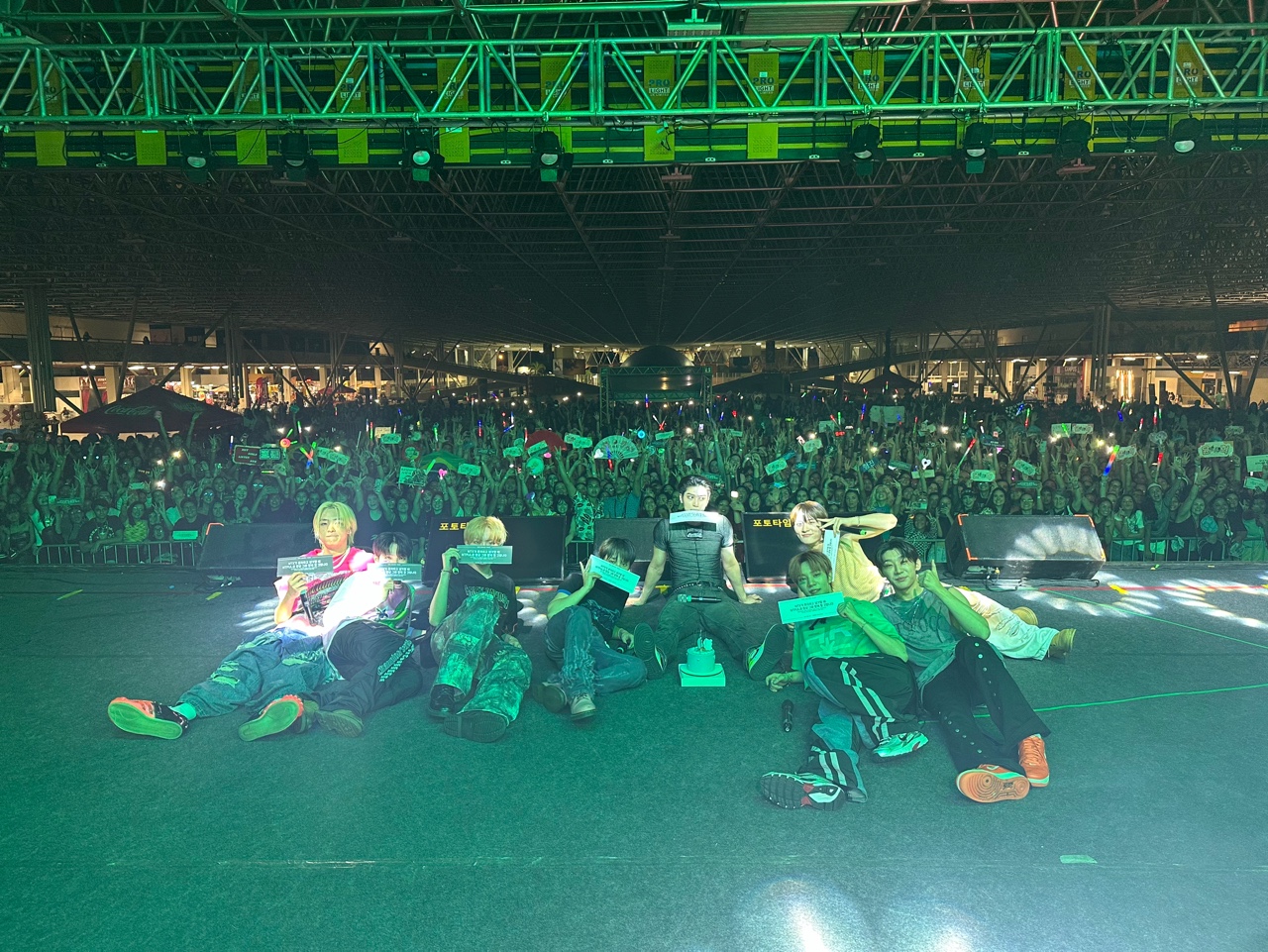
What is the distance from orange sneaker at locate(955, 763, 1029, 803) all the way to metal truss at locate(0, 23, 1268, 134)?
8304 mm

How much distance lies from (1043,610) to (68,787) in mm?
8763

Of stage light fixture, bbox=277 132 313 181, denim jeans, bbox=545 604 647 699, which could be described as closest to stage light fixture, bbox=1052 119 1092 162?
denim jeans, bbox=545 604 647 699

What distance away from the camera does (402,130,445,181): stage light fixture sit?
11297mm

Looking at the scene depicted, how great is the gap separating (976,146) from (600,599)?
843cm

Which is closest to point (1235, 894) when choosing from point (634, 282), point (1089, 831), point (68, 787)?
point (1089, 831)

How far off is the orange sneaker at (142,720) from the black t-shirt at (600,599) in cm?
297

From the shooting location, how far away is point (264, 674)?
629cm

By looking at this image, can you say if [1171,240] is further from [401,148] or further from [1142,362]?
[1142,362]

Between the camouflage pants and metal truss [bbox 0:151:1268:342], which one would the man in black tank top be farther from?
metal truss [bbox 0:151:1268:342]

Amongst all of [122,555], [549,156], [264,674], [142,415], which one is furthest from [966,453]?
[142,415]

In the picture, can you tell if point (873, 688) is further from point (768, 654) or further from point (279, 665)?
point (279, 665)

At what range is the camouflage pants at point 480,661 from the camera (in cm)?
590

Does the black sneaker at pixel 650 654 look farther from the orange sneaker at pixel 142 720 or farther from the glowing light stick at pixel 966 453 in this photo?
the glowing light stick at pixel 966 453

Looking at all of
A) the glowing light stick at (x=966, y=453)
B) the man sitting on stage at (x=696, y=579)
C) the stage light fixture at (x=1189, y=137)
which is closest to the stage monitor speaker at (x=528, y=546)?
the man sitting on stage at (x=696, y=579)
